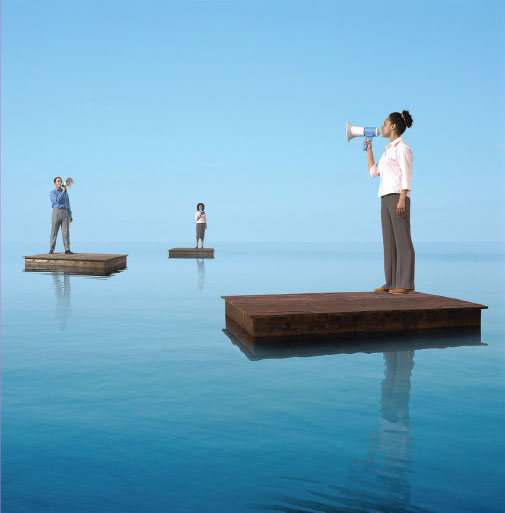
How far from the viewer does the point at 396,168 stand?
7129 mm

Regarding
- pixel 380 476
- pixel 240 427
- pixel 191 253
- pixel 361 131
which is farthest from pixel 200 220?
pixel 380 476

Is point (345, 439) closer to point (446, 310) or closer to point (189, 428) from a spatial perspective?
point (189, 428)

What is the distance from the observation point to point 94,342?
572 cm

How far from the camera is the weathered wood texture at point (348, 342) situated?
526cm

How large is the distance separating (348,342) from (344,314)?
1.04 feet

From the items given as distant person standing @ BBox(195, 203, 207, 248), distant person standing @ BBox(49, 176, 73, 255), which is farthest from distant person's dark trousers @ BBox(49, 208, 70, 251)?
distant person standing @ BBox(195, 203, 207, 248)

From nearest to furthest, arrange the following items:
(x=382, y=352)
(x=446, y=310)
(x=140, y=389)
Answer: (x=140, y=389)
(x=382, y=352)
(x=446, y=310)

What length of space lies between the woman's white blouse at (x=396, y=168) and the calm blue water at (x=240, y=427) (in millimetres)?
2405

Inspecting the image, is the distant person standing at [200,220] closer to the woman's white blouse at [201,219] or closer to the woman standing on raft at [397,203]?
the woman's white blouse at [201,219]

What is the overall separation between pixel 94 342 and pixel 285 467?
12.1 ft

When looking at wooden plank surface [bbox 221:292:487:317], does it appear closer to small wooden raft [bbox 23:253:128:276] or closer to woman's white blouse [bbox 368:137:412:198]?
woman's white blouse [bbox 368:137:412:198]

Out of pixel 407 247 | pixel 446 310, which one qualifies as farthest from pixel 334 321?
pixel 407 247

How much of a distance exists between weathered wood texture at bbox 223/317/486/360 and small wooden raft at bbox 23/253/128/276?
949 cm

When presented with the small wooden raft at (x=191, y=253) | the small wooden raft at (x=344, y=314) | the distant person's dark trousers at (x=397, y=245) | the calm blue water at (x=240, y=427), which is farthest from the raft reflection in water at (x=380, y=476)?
the small wooden raft at (x=191, y=253)
